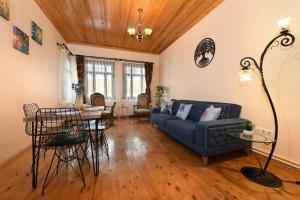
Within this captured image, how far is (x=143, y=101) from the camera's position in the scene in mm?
5859

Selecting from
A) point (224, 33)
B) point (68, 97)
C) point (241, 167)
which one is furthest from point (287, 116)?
point (68, 97)

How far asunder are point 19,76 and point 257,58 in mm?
3994

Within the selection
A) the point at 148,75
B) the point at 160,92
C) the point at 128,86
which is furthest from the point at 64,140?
the point at 148,75

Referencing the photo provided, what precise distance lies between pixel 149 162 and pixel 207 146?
923mm

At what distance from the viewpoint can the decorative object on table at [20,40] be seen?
2325mm

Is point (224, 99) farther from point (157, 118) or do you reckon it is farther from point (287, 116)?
point (157, 118)

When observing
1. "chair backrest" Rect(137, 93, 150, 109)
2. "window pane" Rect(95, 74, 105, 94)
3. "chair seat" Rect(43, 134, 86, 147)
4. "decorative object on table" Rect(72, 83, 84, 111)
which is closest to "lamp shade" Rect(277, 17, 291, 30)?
"chair seat" Rect(43, 134, 86, 147)

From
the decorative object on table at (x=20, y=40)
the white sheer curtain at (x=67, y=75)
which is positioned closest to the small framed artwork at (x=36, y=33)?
the decorative object on table at (x=20, y=40)

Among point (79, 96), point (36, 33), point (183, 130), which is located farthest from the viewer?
point (79, 96)

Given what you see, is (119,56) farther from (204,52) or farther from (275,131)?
(275,131)

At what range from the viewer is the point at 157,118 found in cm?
395

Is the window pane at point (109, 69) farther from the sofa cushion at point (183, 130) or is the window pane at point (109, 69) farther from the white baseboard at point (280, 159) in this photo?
the white baseboard at point (280, 159)

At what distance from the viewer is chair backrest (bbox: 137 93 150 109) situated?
5.79m

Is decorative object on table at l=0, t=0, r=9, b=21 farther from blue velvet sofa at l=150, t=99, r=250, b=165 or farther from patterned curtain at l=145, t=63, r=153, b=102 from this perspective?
patterned curtain at l=145, t=63, r=153, b=102
